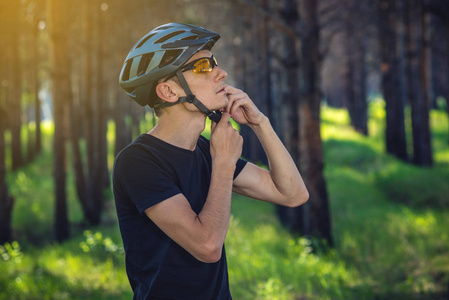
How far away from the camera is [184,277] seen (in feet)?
8.51

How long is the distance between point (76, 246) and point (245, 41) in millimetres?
11508

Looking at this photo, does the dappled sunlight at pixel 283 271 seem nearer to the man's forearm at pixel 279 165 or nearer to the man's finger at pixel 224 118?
the man's forearm at pixel 279 165

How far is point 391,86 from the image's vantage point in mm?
20062

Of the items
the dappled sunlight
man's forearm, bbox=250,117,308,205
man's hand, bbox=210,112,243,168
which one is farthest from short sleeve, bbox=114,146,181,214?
the dappled sunlight

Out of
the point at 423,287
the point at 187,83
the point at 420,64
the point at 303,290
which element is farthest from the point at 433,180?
the point at 187,83

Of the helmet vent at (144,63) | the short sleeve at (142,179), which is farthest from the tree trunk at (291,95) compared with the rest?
the short sleeve at (142,179)

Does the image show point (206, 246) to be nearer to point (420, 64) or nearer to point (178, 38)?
point (178, 38)

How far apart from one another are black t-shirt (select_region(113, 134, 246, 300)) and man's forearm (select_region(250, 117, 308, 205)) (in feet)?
1.91

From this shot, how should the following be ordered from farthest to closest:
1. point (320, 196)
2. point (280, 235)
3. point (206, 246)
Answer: point (280, 235) → point (320, 196) → point (206, 246)

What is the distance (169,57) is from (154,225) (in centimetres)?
88

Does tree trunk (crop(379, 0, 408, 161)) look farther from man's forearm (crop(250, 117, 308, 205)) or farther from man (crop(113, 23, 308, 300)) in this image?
man (crop(113, 23, 308, 300))

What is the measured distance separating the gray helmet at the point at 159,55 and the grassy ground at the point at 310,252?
4.03 m

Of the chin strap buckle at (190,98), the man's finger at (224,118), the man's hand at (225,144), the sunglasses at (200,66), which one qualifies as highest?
the sunglasses at (200,66)

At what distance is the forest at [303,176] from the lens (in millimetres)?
7703
